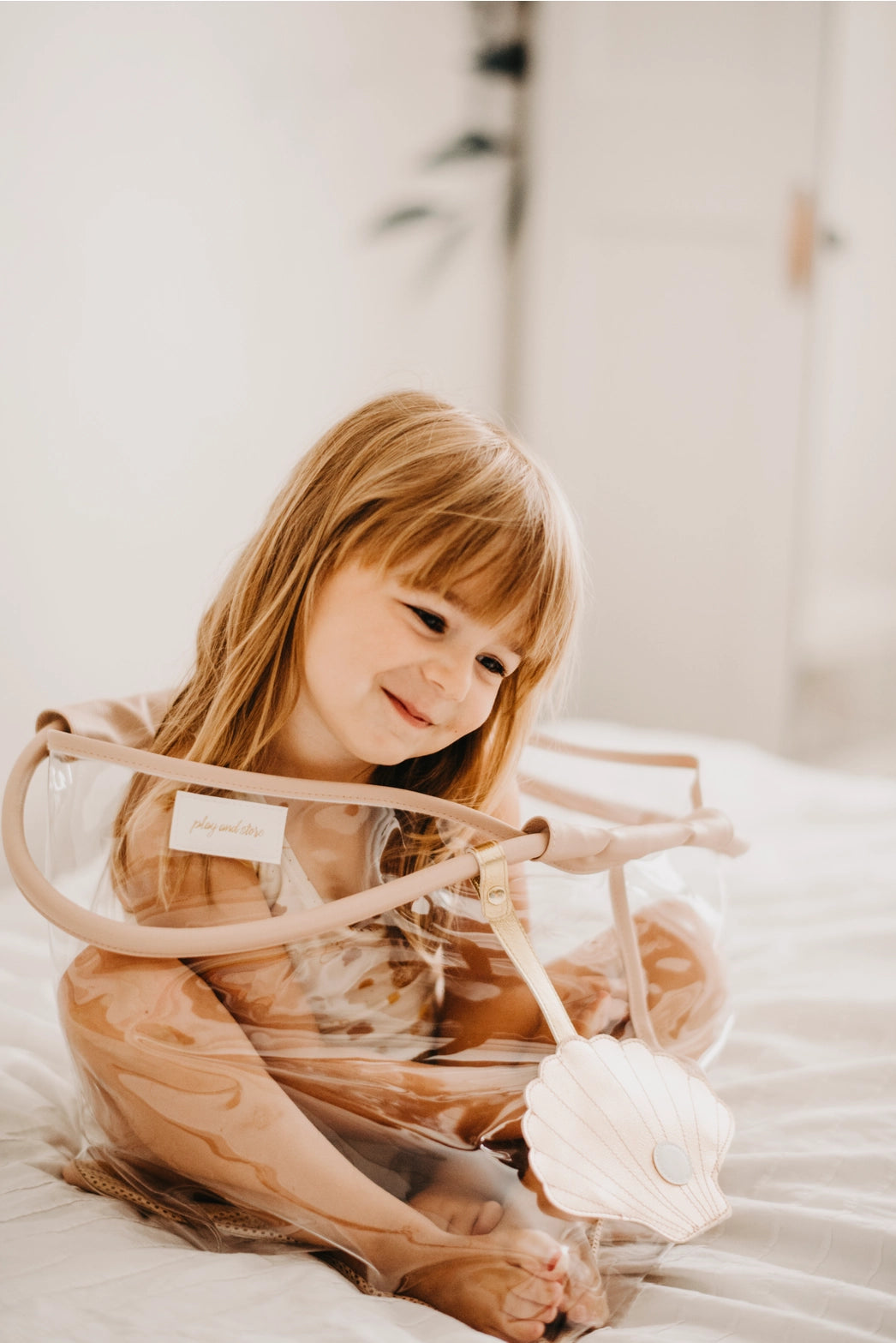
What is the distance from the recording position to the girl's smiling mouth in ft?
2.40

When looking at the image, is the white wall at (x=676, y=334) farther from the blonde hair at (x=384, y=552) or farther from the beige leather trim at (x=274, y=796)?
the beige leather trim at (x=274, y=796)

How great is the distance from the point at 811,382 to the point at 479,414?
4.73 ft

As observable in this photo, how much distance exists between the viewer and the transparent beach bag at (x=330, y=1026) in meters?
0.61

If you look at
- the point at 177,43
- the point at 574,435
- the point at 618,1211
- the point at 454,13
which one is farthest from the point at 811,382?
the point at 618,1211

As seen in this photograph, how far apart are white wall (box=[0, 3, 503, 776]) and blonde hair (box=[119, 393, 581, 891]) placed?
0.56 metres

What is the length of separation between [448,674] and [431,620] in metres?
0.04

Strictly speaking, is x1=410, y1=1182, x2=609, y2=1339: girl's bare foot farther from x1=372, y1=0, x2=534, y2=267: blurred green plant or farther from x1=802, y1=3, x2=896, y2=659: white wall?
x1=802, y1=3, x2=896, y2=659: white wall

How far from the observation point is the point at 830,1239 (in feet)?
2.10

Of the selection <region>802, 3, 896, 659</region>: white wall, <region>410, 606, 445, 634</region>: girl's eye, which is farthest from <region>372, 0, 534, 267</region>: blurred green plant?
<region>410, 606, 445, 634</region>: girl's eye

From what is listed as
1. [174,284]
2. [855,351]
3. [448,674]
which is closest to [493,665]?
[448,674]

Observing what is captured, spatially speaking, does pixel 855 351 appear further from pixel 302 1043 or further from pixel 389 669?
pixel 302 1043

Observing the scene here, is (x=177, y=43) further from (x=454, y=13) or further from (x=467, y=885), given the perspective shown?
(x=467, y=885)

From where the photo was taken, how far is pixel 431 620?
0.73 metres

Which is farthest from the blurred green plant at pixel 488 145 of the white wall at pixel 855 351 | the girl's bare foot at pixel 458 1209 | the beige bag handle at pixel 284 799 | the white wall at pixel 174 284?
the girl's bare foot at pixel 458 1209
